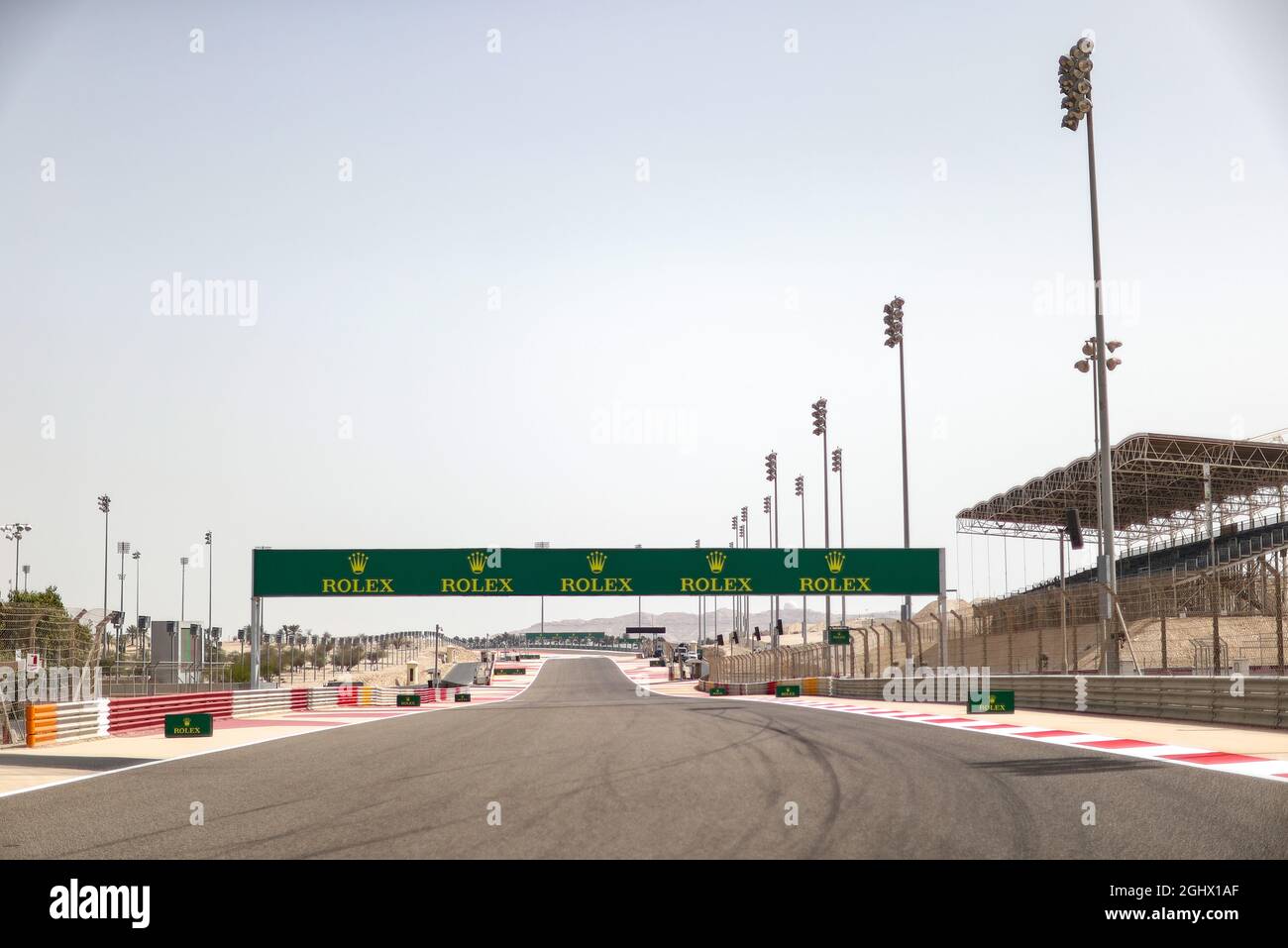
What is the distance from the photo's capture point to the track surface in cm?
791

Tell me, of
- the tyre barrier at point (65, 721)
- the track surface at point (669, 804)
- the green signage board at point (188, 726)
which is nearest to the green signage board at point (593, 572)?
the green signage board at point (188, 726)

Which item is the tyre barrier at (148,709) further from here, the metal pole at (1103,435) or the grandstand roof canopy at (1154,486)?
the grandstand roof canopy at (1154,486)

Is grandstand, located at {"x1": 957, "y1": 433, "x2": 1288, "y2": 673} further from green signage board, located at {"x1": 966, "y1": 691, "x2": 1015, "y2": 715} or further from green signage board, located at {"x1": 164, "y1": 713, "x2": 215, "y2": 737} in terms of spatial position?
green signage board, located at {"x1": 164, "y1": 713, "x2": 215, "y2": 737}

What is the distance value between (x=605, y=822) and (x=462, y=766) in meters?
5.18

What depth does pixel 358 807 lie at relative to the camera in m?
10.2

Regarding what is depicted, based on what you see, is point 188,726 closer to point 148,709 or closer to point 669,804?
point 148,709

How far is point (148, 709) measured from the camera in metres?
24.3

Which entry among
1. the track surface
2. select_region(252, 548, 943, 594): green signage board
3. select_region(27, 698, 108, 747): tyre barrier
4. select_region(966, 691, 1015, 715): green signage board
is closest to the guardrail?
select_region(966, 691, 1015, 715): green signage board

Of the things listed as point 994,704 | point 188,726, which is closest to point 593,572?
point 994,704

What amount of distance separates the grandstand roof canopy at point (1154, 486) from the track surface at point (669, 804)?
41634 millimetres

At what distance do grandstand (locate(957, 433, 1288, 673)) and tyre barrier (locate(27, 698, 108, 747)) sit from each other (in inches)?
973
